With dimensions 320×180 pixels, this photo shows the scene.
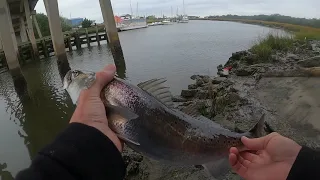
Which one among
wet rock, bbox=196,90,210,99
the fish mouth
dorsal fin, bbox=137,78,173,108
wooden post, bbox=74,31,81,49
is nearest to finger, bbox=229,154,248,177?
dorsal fin, bbox=137,78,173,108

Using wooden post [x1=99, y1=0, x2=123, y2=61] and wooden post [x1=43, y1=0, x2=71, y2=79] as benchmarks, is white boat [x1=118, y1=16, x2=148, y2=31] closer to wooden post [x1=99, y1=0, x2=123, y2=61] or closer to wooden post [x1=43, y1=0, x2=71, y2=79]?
wooden post [x1=99, y1=0, x2=123, y2=61]

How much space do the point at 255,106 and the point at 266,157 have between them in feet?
27.3

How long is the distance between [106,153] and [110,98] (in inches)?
28.1

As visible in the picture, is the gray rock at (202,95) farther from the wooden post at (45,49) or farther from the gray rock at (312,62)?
the wooden post at (45,49)

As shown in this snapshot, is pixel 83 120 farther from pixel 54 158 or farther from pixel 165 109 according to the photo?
pixel 165 109

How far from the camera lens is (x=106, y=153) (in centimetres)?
201

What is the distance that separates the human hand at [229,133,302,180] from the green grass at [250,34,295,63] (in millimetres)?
17603

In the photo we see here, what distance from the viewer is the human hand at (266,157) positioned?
7.34ft

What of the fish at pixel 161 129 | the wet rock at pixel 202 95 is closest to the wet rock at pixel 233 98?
the wet rock at pixel 202 95

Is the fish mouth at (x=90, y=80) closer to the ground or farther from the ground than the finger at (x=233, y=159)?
farther from the ground

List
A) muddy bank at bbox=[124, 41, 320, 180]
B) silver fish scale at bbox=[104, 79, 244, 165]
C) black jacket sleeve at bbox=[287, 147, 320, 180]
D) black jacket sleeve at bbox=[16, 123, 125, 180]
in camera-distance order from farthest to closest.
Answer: muddy bank at bbox=[124, 41, 320, 180] → silver fish scale at bbox=[104, 79, 244, 165] → black jacket sleeve at bbox=[287, 147, 320, 180] → black jacket sleeve at bbox=[16, 123, 125, 180]

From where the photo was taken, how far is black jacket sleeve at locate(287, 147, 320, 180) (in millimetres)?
1846

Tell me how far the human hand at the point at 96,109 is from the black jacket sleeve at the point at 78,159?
0.61 ft

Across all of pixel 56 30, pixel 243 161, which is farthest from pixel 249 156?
pixel 56 30
